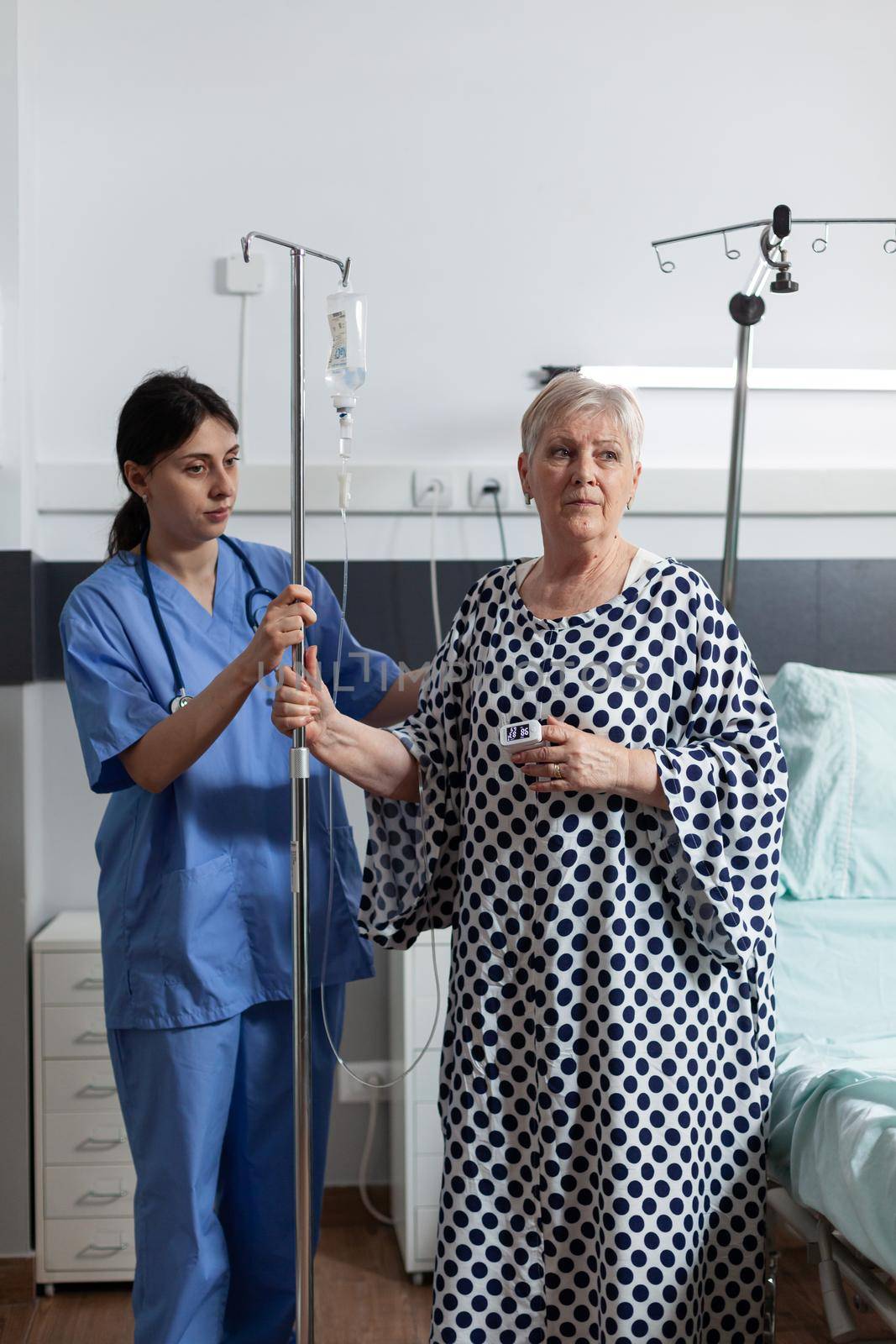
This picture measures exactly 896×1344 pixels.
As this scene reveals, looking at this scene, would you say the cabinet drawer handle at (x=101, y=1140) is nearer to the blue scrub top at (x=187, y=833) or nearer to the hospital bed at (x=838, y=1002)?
the blue scrub top at (x=187, y=833)

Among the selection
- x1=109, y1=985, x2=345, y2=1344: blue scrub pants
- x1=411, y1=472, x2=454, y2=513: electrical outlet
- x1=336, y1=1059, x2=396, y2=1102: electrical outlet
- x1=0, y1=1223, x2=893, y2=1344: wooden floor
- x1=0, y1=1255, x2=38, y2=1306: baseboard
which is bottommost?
x1=0, y1=1255, x2=38, y2=1306: baseboard

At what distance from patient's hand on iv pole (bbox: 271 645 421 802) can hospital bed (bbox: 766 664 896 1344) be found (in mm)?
684

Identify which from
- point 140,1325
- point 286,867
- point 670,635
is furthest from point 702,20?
point 140,1325

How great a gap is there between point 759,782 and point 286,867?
689mm

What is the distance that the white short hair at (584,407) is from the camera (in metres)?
1.56

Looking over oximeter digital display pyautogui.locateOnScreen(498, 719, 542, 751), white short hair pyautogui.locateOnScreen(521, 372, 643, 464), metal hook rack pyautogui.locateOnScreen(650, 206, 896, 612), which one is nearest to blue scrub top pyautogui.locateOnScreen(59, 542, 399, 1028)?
oximeter digital display pyautogui.locateOnScreen(498, 719, 542, 751)

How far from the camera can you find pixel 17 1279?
94.3 inches

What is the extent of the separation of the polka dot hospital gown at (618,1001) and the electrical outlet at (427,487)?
1061 millimetres

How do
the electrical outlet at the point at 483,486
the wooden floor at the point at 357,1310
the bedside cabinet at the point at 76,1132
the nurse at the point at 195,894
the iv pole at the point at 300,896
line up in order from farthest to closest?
1. the electrical outlet at the point at 483,486
2. the bedside cabinet at the point at 76,1132
3. the wooden floor at the point at 357,1310
4. the nurse at the point at 195,894
5. the iv pole at the point at 300,896

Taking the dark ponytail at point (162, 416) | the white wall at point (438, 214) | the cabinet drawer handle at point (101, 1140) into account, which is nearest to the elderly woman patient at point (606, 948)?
the dark ponytail at point (162, 416)

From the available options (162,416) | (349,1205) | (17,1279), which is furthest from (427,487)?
(17,1279)

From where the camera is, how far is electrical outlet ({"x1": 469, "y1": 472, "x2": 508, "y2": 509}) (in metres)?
2.62

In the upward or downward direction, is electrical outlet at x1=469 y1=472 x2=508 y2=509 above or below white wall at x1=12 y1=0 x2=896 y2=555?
below

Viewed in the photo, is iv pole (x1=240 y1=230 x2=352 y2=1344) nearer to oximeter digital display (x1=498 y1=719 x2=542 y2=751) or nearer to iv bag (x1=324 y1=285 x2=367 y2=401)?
iv bag (x1=324 y1=285 x2=367 y2=401)
